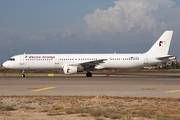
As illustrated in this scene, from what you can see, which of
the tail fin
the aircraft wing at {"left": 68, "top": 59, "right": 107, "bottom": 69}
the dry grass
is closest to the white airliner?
the tail fin

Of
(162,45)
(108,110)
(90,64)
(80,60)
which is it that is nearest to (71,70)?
(90,64)

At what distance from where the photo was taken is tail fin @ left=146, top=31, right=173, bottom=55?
1462 inches

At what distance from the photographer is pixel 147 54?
36.7 meters

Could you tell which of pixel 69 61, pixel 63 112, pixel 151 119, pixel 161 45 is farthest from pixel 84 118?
pixel 161 45

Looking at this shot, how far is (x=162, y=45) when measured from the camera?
122 ft

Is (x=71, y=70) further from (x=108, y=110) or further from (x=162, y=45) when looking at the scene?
(x=108, y=110)

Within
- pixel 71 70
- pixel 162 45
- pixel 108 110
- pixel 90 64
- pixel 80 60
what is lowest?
pixel 108 110

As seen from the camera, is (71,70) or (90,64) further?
(90,64)

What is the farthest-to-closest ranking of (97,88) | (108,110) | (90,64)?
1. (90,64)
2. (97,88)
3. (108,110)

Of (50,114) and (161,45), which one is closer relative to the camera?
(50,114)

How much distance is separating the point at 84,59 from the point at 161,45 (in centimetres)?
1269

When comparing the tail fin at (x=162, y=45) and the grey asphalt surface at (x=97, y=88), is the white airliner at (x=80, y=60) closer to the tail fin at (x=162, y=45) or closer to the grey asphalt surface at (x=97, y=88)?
the tail fin at (x=162, y=45)

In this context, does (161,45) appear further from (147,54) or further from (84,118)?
(84,118)

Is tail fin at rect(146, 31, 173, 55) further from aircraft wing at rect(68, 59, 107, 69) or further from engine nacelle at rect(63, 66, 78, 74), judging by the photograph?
engine nacelle at rect(63, 66, 78, 74)
